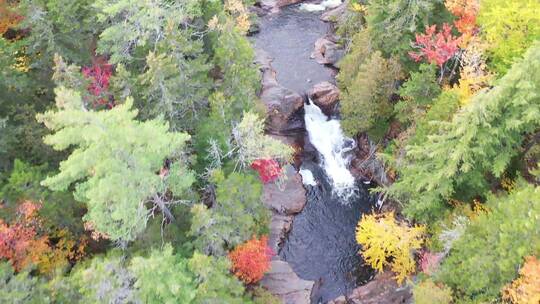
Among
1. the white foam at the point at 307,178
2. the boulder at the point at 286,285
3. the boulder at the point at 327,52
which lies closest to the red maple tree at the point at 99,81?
the boulder at the point at 286,285

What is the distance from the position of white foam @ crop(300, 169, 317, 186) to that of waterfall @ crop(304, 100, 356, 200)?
4.14ft

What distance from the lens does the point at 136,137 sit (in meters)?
17.5

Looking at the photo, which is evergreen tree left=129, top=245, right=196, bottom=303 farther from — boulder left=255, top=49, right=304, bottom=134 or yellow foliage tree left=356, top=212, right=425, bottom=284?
boulder left=255, top=49, right=304, bottom=134

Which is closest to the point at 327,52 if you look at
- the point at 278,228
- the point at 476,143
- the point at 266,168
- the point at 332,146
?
the point at 332,146

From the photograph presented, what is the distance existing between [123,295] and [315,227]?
56.0 ft

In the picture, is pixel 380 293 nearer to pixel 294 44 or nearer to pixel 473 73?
pixel 473 73

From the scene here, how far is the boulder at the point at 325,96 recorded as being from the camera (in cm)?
3825

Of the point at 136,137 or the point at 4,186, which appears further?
the point at 4,186

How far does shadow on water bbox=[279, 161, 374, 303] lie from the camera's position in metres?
28.8

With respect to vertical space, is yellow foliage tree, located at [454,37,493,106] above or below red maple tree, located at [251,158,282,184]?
above

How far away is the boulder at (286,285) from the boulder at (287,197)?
495 centimetres

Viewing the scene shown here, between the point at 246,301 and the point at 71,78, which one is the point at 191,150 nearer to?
the point at 71,78

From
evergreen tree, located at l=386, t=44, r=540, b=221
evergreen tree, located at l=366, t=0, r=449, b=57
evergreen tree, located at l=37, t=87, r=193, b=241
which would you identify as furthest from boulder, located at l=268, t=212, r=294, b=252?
evergreen tree, located at l=366, t=0, r=449, b=57

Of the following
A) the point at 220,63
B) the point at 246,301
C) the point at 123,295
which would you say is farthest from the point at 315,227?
the point at 123,295
